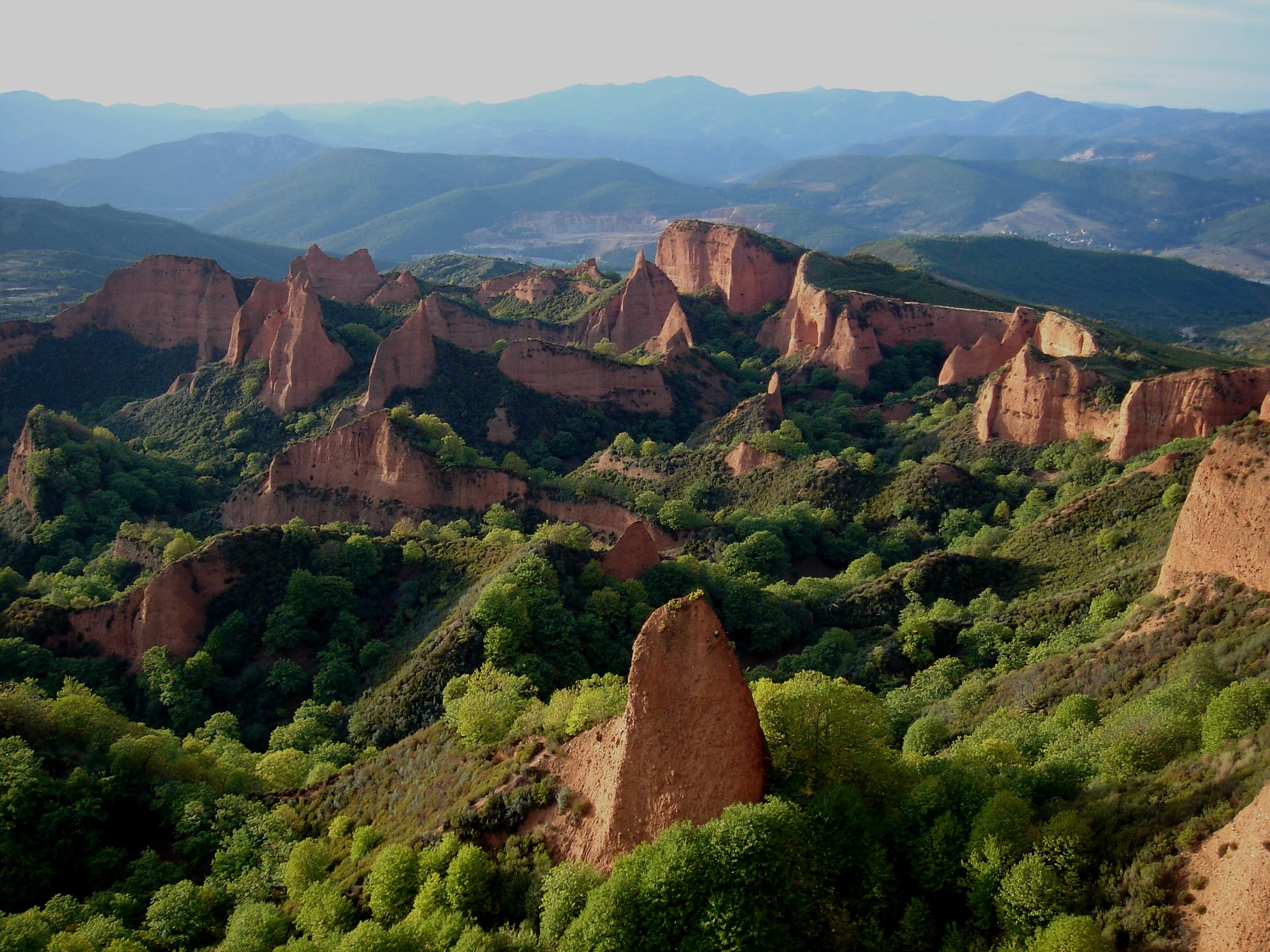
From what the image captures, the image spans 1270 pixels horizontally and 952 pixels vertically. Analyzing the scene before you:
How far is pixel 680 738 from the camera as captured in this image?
18.9m

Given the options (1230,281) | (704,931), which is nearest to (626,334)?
(704,931)

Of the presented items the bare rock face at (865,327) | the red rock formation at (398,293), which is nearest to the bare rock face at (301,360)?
the red rock formation at (398,293)

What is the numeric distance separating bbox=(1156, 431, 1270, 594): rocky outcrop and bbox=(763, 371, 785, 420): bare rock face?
3563cm

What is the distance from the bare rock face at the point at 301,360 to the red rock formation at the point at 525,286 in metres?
32.6

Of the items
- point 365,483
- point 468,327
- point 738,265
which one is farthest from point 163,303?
point 738,265

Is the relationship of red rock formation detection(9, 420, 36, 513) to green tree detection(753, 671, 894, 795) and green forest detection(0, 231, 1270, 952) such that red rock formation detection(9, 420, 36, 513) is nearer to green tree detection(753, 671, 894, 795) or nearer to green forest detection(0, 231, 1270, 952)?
green forest detection(0, 231, 1270, 952)

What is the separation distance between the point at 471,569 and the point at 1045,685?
66.1 ft

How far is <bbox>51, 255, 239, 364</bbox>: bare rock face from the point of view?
7950 centimetres

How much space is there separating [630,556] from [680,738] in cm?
1923

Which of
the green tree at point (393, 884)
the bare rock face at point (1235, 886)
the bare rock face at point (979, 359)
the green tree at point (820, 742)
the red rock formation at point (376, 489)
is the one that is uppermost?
the bare rock face at point (1235, 886)

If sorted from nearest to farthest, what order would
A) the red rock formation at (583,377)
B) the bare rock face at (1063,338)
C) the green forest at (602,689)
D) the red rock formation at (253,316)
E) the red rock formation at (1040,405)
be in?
the green forest at (602,689) → the red rock formation at (1040,405) → the bare rock face at (1063,338) → the red rock formation at (583,377) → the red rock formation at (253,316)

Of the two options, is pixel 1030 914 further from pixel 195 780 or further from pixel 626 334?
pixel 626 334

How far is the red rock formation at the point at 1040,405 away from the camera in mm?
51125

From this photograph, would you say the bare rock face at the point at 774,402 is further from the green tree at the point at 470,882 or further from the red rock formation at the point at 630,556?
the green tree at the point at 470,882
